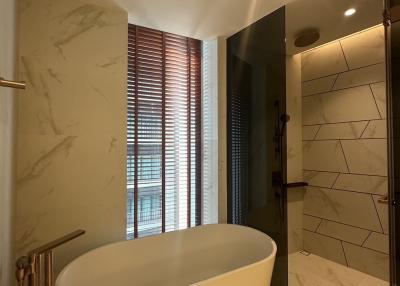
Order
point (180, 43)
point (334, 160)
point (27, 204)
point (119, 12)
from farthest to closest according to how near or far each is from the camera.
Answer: point (334, 160) < point (180, 43) < point (119, 12) < point (27, 204)

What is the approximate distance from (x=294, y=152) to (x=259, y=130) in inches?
37.2

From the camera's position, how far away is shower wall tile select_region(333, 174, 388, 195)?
2.21 metres

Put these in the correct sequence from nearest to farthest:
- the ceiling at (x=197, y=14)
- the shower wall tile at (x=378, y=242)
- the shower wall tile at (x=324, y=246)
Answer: the ceiling at (x=197, y=14) < the shower wall tile at (x=378, y=242) < the shower wall tile at (x=324, y=246)

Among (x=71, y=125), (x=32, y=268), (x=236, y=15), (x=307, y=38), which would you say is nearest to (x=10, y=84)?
(x=32, y=268)

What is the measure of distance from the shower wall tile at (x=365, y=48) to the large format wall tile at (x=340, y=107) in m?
0.26

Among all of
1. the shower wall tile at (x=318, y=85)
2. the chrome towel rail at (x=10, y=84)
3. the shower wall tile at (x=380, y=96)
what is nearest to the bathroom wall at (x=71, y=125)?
the chrome towel rail at (x=10, y=84)

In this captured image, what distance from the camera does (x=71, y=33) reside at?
66.2 inches

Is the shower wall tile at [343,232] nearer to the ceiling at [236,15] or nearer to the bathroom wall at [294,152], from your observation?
the bathroom wall at [294,152]

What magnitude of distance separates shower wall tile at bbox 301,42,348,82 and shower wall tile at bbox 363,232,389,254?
5.51 ft

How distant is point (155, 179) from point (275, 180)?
1089 millimetres

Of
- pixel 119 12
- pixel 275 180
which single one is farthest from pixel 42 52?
pixel 275 180

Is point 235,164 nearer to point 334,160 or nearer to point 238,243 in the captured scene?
point 238,243

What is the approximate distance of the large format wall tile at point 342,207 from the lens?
2.28m

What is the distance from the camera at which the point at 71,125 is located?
5.46ft
